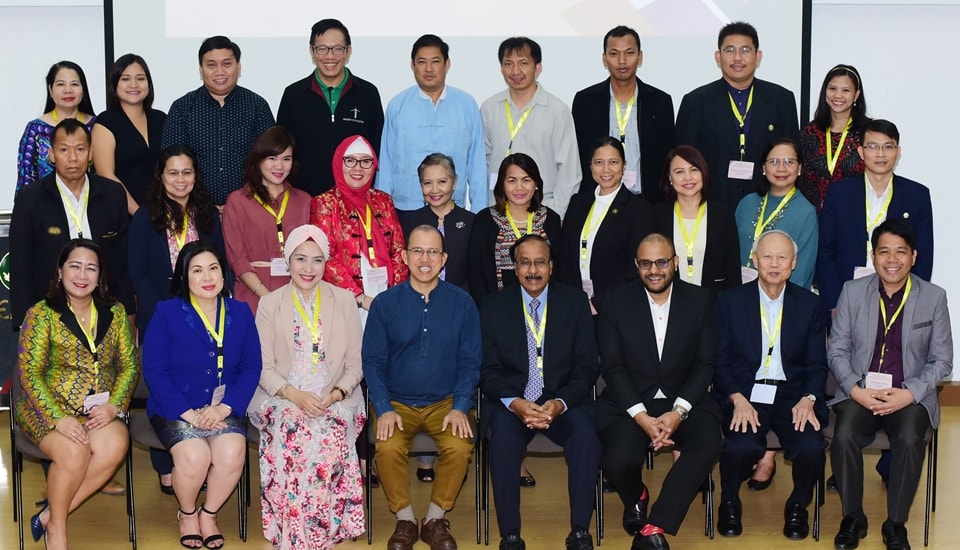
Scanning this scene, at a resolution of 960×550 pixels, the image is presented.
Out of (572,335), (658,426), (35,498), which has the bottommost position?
(35,498)

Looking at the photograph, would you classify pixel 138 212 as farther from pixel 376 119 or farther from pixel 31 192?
pixel 376 119

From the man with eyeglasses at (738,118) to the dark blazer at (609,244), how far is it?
605 millimetres

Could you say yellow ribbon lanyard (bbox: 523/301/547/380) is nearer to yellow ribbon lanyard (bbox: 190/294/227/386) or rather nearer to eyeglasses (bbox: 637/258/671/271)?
eyeglasses (bbox: 637/258/671/271)

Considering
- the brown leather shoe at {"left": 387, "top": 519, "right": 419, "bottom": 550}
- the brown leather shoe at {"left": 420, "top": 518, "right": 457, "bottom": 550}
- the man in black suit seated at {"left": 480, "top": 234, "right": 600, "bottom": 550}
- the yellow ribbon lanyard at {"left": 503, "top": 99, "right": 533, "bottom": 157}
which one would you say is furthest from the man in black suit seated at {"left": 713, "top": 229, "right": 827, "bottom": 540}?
the yellow ribbon lanyard at {"left": 503, "top": 99, "right": 533, "bottom": 157}

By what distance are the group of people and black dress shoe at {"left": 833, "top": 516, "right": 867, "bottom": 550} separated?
0.01 metres

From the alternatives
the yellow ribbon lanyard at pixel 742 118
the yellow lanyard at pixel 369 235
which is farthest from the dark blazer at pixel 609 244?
the yellow lanyard at pixel 369 235

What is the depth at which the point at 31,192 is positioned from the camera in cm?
495

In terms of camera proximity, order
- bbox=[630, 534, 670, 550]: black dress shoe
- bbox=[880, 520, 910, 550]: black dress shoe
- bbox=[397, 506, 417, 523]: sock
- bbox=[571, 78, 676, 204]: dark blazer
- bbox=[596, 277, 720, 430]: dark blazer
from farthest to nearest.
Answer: bbox=[571, 78, 676, 204]: dark blazer, bbox=[596, 277, 720, 430]: dark blazer, bbox=[397, 506, 417, 523]: sock, bbox=[880, 520, 910, 550]: black dress shoe, bbox=[630, 534, 670, 550]: black dress shoe

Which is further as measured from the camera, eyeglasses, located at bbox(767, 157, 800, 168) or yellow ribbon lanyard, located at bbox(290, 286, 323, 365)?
eyeglasses, located at bbox(767, 157, 800, 168)

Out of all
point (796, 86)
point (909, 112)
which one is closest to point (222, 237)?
point (796, 86)

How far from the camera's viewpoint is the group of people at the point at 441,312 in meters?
4.46

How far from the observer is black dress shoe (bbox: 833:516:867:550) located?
4461 millimetres

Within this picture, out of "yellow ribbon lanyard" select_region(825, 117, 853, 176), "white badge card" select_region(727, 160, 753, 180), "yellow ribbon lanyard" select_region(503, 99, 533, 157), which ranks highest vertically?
"yellow ribbon lanyard" select_region(503, 99, 533, 157)

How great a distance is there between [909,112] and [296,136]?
152 inches
